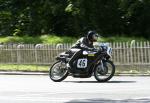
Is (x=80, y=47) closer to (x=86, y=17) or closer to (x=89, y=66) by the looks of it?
(x=89, y=66)

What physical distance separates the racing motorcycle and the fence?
3.86 m

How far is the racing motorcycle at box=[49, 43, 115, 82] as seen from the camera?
2183 centimetres

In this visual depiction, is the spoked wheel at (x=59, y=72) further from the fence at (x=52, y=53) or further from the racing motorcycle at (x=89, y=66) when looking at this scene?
the fence at (x=52, y=53)

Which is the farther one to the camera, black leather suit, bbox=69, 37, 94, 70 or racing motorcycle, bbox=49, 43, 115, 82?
black leather suit, bbox=69, 37, 94, 70

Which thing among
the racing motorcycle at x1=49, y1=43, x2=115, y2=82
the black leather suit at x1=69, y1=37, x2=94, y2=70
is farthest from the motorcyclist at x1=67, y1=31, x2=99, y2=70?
the racing motorcycle at x1=49, y1=43, x2=115, y2=82

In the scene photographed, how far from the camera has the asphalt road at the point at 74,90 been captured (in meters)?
16.1

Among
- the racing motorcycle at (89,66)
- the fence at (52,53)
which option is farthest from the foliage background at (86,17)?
the racing motorcycle at (89,66)

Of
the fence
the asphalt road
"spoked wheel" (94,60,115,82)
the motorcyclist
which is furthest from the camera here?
the fence

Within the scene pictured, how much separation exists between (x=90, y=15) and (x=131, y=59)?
785 centimetres

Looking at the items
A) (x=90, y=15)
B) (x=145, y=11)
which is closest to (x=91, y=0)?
(x=90, y=15)

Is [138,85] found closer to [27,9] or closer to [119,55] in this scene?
[119,55]

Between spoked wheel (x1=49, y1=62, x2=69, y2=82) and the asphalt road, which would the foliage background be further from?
spoked wheel (x1=49, y1=62, x2=69, y2=82)

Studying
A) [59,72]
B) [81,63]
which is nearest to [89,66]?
[81,63]

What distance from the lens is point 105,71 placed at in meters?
21.8
